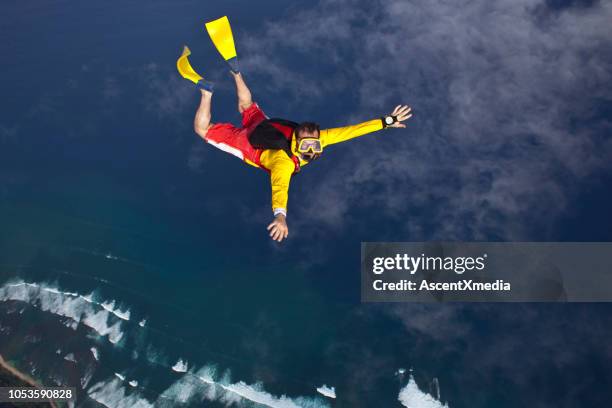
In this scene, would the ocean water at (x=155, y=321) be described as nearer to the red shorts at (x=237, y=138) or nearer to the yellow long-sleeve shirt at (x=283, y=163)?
the red shorts at (x=237, y=138)

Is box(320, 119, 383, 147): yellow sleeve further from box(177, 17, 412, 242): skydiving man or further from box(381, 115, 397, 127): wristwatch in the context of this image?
box(381, 115, 397, 127): wristwatch

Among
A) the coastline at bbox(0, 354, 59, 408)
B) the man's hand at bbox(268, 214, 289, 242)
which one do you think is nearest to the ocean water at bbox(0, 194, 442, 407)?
the coastline at bbox(0, 354, 59, 408)

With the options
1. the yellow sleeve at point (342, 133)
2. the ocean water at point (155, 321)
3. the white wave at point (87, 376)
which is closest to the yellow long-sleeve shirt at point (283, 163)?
the yellow sleeve at point (342, 133)

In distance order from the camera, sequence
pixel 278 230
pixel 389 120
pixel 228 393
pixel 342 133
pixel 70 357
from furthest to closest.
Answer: pixel 70 357 < pixel 228 393 < pixel 389 120 < pixel 342 133 < pixel 278 230

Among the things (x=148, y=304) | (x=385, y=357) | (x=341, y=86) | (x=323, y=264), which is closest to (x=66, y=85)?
(x=148, y=304)

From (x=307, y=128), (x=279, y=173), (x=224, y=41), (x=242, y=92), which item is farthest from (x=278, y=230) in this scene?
(x=224, y=41)

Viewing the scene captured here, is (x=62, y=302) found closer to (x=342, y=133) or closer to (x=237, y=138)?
(x=237, y=138)

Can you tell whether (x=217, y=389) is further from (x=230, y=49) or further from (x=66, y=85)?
(x=66, y=85)
